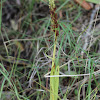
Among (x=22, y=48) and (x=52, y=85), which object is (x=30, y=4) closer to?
(x=22, y=48)

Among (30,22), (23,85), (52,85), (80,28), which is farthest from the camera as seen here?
(30,22)

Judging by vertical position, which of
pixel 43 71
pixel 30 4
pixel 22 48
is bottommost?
pixel 43 71

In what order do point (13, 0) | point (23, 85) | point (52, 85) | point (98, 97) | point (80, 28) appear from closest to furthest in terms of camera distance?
point (52, 85) → point (98, 97) → point (23, 85) → point (80, 28) → point (13, 0)

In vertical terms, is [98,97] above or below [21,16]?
below

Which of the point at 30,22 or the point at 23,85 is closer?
the point at 23,85

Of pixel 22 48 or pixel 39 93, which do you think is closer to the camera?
pixel 39 93

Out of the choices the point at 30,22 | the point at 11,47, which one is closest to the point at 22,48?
the point at 11,47

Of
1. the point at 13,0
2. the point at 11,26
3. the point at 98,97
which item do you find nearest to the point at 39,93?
the point at 98,97

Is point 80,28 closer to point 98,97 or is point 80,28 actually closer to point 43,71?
point 43,71

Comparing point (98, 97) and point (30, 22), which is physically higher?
point (30, 22)
